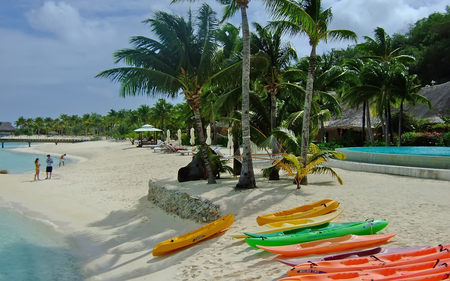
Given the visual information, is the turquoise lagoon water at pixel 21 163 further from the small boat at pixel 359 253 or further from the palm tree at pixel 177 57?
the small boat at pixel 359 253

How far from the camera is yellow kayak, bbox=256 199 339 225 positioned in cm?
689

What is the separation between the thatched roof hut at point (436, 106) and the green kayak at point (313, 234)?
23.4m

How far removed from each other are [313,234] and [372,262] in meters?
1.42

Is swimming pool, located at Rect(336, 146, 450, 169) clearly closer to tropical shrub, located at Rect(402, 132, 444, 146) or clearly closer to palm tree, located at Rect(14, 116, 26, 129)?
tropical shrub, located at Rect(402, 132, 444, 146)

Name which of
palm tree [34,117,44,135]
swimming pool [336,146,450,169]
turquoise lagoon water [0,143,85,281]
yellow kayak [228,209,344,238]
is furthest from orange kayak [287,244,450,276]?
palm tree [34,117,44,135]

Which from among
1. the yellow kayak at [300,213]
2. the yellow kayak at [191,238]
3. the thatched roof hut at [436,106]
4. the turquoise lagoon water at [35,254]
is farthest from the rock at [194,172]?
the thatched roof hut at [436,106]

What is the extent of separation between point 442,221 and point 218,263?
170 inches

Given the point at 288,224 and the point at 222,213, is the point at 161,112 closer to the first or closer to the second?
the point at 222,213

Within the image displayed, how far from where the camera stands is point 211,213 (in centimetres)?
835

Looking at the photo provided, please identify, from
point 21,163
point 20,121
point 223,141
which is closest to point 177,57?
point 223,141

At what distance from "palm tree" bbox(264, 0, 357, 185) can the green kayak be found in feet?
14.3

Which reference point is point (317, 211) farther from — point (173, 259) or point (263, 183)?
point (263, 183)

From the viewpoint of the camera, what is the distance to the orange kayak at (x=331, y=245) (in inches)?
204

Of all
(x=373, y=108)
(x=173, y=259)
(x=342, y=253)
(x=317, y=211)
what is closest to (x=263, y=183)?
(x=317, y=211)
